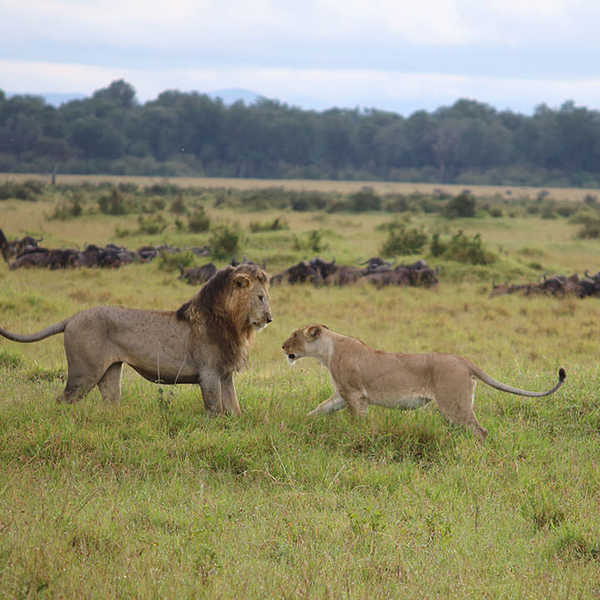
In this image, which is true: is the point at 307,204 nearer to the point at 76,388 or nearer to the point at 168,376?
the point at 168,376

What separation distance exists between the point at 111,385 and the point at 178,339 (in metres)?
0.72

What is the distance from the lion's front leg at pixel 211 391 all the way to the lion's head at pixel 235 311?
0.14 m

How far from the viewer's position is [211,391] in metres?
6.30

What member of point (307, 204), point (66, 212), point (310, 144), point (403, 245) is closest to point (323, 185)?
point (310, 144)

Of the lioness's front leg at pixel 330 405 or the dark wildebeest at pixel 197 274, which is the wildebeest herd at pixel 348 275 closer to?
the dark wildebeest at pixel 197 274

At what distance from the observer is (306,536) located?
14.4 feet

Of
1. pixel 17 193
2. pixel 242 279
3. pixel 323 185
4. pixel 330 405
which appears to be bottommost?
pixel 323 185

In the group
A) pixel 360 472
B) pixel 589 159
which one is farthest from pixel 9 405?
pixel 589 159

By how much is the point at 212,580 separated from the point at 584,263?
19934 mm

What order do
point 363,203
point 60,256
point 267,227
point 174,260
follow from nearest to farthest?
point 60,256 < point 174,260 < point 267,227 < point 363,203

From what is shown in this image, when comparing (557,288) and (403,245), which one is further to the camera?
(403,245)

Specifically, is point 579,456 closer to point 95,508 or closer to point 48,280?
point 95,508

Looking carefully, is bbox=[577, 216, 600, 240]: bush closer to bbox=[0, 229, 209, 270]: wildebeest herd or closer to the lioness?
bbox=[0, 229, 209, 270]: wildebeest herd

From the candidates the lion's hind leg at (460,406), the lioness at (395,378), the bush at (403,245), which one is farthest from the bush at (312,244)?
the lion's hind leg at (460,406)
